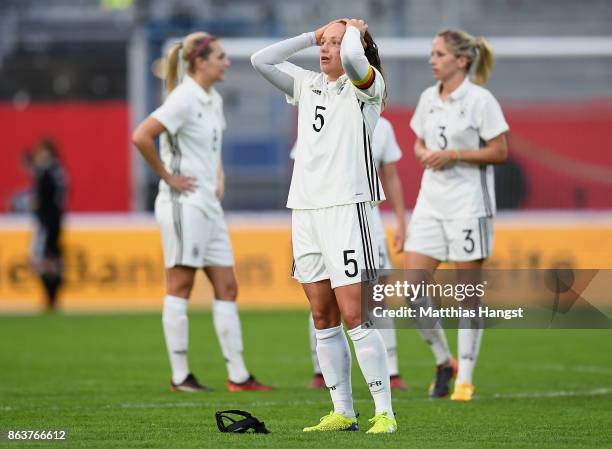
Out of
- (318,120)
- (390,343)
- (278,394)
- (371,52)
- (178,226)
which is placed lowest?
(278,394)

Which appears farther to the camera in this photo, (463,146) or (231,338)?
(231,338)

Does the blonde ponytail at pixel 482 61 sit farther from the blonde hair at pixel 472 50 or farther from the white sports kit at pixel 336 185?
the white sports kit at pixel 336 185

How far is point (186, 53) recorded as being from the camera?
368 inches

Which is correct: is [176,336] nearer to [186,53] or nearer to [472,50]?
[186,53]

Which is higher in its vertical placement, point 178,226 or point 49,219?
point 178,226

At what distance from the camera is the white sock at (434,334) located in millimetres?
8758

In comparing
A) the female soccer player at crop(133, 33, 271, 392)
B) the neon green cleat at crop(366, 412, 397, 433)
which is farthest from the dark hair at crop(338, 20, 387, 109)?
the female soccer player at crop(133, 33, 271, 392)

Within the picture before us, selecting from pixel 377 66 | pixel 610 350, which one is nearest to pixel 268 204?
pixel 610 350

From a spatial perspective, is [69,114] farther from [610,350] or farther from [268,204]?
[610,350]

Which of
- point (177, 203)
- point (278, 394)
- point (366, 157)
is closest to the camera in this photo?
point (366, 157)

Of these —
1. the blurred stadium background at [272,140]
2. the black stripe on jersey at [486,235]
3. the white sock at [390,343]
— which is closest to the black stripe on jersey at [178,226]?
the white sock at [390,343]

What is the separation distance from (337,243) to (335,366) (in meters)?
0.67

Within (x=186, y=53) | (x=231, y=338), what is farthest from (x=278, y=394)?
(x=186, y=53)

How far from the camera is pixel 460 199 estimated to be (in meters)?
8.62
